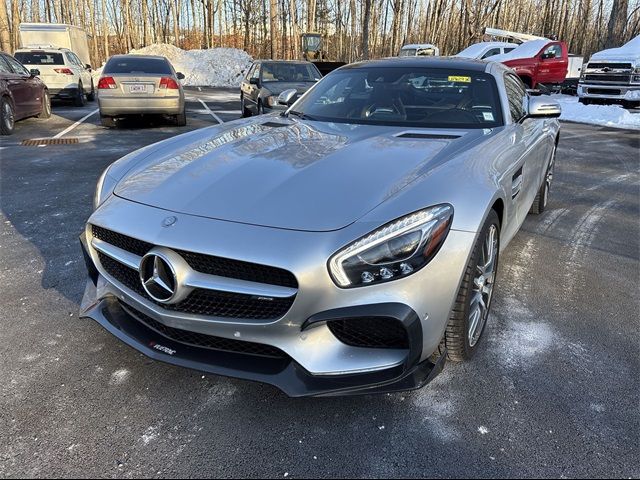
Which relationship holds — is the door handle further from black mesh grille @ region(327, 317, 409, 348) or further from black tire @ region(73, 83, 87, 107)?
black tire @ region(73, 83, 87, 107)

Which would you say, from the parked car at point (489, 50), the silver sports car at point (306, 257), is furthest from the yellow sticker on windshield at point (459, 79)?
the parked car at point (489, 50)

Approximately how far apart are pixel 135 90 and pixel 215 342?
953 centimetres

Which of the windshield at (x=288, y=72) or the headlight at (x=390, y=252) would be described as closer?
the headlight at (x=390, y=252)

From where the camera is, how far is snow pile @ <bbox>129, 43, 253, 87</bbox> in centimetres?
3105

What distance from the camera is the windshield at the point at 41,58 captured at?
15203 mm

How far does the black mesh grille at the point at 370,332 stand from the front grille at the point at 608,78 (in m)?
16.5

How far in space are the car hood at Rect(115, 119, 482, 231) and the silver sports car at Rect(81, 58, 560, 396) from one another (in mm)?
11

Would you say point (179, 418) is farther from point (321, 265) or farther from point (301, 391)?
point (321, 265)

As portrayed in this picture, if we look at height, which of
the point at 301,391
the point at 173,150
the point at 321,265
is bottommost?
the point at 301,391

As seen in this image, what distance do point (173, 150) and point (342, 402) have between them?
1.84 meters

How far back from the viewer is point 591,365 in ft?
8.62

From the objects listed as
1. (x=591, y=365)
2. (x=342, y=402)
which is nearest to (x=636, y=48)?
(x=591, y=365)

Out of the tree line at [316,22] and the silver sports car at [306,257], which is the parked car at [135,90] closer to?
the silver sports car at [306,257]

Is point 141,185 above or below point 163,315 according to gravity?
above
